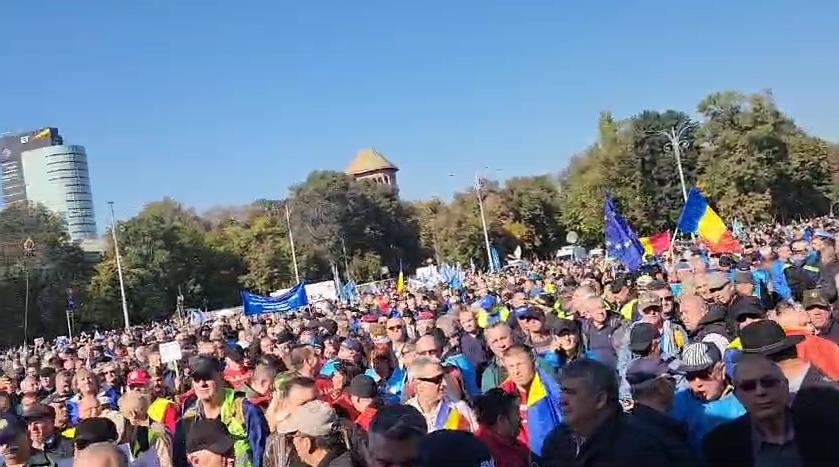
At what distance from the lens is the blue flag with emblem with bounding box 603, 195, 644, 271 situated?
57.0 ft

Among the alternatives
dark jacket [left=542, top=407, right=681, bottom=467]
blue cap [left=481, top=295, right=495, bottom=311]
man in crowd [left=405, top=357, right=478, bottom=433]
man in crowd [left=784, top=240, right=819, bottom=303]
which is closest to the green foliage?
blue cap [left=481, top=295, right=495, bottom=311]

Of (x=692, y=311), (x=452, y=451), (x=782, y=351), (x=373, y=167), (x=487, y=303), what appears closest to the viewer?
(x=452, y=451)

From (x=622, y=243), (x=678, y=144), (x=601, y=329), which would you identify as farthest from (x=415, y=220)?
(x=601, y=329)

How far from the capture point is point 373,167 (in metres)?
132

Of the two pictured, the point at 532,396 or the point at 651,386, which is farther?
the point at 532,396

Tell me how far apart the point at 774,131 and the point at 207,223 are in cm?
7072

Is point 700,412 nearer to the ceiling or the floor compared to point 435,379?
nearer to the floor

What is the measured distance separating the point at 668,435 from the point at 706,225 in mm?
14180

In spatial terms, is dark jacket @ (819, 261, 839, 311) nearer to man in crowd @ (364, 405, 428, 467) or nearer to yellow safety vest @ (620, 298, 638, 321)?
yellow safety vest @ (620, 298, 638, 321)

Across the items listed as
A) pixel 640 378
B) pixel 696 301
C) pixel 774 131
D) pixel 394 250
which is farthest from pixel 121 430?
pixel 394 250

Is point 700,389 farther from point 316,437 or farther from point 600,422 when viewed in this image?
point 316,437

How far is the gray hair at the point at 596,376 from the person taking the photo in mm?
3348

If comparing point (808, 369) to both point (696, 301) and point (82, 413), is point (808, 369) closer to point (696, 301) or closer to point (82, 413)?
point (696, 301)

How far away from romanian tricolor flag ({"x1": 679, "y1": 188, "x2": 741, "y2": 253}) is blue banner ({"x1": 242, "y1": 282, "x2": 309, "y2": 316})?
11.2m
